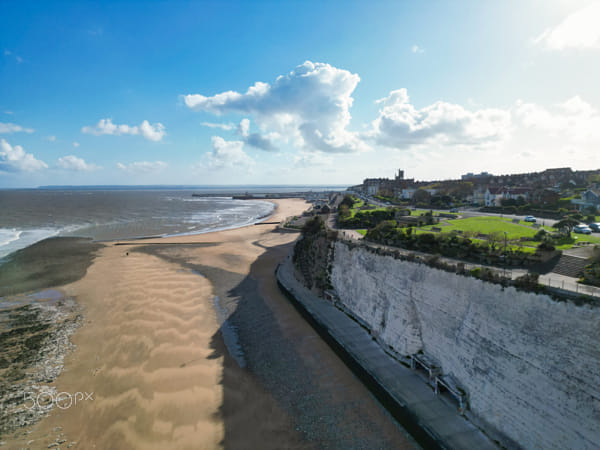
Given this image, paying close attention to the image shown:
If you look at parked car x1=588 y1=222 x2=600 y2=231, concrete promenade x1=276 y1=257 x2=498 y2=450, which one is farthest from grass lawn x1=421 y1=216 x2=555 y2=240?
concrete promenade x1=276 y1=257 x2=498 y2=450

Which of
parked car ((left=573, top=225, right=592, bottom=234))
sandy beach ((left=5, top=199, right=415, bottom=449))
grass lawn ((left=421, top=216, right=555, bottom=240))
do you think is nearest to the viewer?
sandy beach ((left=5, top=199, right=415, bottom=449))

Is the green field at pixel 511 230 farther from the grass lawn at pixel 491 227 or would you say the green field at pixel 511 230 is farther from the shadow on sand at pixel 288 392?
the shadow on sand at pixel 288 392

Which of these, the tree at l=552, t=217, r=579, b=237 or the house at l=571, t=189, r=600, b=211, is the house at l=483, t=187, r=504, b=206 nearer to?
the house at l=571, t=189, r=600, b=211

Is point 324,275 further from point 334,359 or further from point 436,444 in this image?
point 436,444

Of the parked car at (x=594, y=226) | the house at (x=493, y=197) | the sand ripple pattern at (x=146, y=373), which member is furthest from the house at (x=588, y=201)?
the sand ripple pattern at (x=146, y=373)

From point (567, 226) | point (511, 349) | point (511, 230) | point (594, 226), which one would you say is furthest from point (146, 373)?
point (594, 226)
